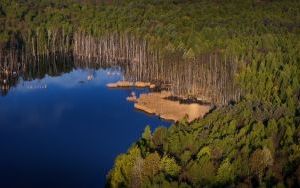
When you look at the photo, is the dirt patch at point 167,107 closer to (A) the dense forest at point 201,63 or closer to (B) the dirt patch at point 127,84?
(A) the dense forest at point 201,63

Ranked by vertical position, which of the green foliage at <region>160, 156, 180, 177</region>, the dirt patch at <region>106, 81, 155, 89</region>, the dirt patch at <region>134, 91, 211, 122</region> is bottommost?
the dirt patch at <region>134, 91, 211, 122</region>

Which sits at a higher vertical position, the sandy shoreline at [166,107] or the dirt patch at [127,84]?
the dirt patch at [127,84]

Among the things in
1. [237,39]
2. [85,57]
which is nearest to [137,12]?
[85,57]

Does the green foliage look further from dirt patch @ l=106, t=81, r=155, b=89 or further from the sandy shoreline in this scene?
dirt patch @ l=106, t=81, r=155, b=89

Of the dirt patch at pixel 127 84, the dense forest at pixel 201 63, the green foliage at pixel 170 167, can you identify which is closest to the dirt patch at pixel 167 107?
the dense forest at pixel 201 63

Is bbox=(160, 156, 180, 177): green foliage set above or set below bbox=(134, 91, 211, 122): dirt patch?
above

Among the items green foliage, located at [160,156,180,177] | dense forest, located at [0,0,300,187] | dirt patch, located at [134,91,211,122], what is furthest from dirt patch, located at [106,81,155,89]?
green foliage, located at [160,156,180,177]

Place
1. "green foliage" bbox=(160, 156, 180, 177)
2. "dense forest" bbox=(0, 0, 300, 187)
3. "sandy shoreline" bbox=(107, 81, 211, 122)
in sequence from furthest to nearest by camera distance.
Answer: "sandy shoreline" bbox=(107, 81, 211, 122) < "dense forest" bbox=(0, 0, 300, 187) < "green foliage" bbox=(160, 156, 180, 177)

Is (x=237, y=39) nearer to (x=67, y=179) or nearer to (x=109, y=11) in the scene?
(x=109, y=11)
